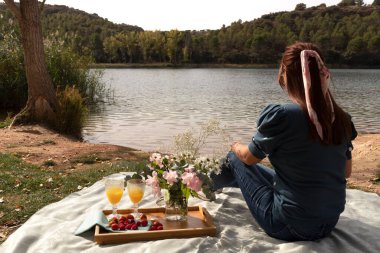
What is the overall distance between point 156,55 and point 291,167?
83.1 m

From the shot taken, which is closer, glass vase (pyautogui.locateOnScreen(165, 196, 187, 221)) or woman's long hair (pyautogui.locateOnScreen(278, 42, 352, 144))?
woman's long hair (pyautogui.locateOnScreen(278, 42, 352, 144))

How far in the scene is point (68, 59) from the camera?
14781 millimetres

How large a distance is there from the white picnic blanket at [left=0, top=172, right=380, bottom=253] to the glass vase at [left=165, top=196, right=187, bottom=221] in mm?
255

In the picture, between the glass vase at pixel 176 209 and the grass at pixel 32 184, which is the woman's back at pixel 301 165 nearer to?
the glass vase at pixel 176 209

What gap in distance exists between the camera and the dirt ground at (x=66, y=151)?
722 centimetres

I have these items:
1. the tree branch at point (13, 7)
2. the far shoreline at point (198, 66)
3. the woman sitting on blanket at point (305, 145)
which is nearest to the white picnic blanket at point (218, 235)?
the woman sitting on blanket at point (305, 145)

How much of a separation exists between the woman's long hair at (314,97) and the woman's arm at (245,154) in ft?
1.71

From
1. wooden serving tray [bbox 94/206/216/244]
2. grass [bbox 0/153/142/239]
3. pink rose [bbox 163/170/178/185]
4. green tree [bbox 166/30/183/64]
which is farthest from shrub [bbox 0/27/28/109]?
green tree [bbox 166/30/183/64]

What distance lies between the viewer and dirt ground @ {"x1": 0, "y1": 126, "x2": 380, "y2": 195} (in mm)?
7219

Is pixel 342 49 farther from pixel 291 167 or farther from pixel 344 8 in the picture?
pixel 291 167

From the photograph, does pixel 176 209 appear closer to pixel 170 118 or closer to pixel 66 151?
pixel 66 151

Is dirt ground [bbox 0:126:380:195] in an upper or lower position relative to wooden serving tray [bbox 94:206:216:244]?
lower

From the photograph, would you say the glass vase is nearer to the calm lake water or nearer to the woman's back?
the woman's back

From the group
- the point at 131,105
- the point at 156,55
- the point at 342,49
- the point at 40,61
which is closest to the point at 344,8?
the point at 342,49
